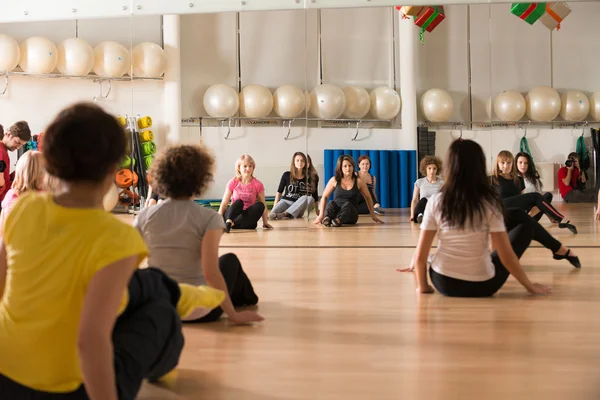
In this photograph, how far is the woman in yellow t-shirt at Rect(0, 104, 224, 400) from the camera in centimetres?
162

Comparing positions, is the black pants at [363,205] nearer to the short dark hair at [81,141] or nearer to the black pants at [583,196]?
the black pants at [583,196]

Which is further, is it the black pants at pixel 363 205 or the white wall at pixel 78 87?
the black pants at pixel 363 205

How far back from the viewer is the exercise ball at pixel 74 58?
29.4ft

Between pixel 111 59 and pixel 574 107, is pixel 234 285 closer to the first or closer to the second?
pixel 574 107

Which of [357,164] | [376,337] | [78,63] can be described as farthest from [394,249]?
[78,63]

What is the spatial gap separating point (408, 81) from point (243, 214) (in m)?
2.25

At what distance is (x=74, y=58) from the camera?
Result: 9211 millimetres

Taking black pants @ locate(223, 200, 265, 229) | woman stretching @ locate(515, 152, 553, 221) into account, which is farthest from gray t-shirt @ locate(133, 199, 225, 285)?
black pants @ locate(223, 200, 265, 229)

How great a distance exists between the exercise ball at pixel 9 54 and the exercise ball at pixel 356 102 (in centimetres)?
382

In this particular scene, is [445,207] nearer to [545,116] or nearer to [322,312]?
[322,312]

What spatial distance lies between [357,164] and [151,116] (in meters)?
2.27

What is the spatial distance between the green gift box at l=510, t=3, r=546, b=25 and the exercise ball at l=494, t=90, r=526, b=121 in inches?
28.3

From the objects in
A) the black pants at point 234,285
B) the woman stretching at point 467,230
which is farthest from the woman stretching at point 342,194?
the black pants at point 234,285

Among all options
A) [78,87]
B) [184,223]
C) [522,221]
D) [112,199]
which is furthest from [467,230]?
[78,87]
